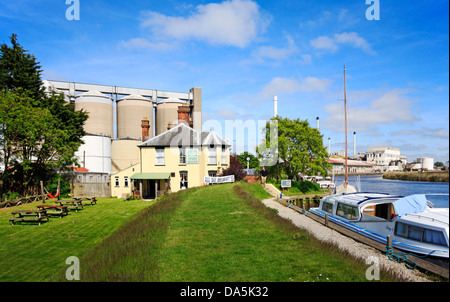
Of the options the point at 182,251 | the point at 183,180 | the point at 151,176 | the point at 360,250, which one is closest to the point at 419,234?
the point at 360,250

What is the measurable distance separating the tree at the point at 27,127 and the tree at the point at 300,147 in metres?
31.3

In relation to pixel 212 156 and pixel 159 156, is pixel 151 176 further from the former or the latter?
pixel 212 156

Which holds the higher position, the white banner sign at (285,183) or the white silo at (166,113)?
the white silo at (166,113)

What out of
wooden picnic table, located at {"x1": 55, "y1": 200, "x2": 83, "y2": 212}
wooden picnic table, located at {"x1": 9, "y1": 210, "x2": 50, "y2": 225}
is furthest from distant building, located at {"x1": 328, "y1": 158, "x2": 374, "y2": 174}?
wooden picnic table, located at {"x1": 9, "y1": 210, "x2": 50, "y2": 225}

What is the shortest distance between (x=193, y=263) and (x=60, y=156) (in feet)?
99.4

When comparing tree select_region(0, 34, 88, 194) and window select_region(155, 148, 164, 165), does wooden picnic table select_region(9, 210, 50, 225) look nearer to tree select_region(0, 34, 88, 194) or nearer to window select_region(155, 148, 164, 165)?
tree select_region(0, 34, 88, 194)

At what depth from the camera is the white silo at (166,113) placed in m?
68.8

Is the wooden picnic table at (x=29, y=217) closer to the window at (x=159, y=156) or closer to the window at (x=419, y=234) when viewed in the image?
the window at (x=159, y=156)

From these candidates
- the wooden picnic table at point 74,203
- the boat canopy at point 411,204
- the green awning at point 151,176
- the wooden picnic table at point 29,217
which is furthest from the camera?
the green awning at point 151,176

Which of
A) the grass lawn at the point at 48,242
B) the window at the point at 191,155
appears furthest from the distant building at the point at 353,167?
the grass lawn at the point at 48,242

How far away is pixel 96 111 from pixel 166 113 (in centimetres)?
1655

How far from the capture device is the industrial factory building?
51031 millimetres

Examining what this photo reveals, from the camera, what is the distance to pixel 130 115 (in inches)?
2532
